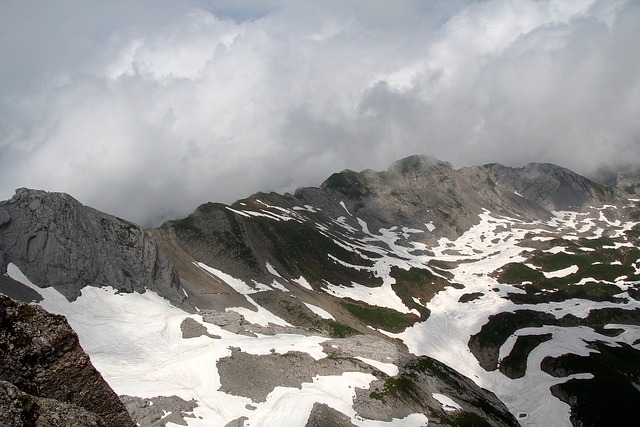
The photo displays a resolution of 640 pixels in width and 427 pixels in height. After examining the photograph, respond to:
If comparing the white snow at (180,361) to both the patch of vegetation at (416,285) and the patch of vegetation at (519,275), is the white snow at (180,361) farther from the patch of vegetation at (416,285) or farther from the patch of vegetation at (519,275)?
the patch of vegetation at (519,275)

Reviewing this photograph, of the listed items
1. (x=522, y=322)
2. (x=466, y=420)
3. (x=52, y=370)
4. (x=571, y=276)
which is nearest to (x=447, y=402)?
(x=466, y=420)

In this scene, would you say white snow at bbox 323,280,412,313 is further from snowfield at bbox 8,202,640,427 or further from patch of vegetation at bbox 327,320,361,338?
patch of vegetation at bbox 327,320,361,338

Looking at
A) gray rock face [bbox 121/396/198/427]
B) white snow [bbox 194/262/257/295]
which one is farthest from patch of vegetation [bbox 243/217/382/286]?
gray rock face [bbox 121/396/198/427]

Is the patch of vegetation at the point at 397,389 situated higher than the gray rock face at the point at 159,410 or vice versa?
the patch of vegetation at the point at 397,389

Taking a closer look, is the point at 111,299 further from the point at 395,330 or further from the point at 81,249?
the point at 395,330

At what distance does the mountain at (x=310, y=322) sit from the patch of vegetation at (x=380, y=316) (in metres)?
0.68

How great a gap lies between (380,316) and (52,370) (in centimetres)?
12894

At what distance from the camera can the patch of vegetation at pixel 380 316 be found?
129 meters

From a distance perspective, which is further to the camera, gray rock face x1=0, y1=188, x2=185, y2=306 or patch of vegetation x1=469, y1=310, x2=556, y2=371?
patch of vegetation x1=469, y1=310, x2=556, y2=371

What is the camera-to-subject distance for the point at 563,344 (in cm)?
10769

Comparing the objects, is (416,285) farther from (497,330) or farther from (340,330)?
(340,330)

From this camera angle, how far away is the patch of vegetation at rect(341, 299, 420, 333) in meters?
129

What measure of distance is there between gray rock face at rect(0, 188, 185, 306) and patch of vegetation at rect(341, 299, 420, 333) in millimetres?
55726

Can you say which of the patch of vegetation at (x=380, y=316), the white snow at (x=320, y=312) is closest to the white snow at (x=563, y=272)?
the patch of vegetation at (x=380, y=316)
